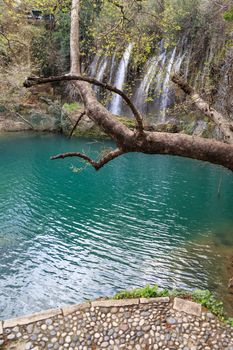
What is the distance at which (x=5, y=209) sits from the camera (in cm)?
1380

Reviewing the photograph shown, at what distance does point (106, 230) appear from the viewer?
12.3 m

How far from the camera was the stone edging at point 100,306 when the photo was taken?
220 inches

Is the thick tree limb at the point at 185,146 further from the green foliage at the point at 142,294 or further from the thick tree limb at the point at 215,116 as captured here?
the green foliage at the point at 142,294

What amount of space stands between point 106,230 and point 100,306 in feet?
20.8

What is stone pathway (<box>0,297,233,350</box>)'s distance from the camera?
5176mm

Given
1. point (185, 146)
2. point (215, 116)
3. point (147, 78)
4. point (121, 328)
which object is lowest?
point (121, 328)

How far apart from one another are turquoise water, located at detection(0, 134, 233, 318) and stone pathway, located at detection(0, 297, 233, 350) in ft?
7.58

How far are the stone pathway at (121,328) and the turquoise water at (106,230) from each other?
7.58 feet

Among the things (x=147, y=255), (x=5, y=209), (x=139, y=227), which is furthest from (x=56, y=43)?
(x=147, y=255)

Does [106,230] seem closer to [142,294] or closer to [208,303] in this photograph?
[142,294]

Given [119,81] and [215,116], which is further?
[119,81]

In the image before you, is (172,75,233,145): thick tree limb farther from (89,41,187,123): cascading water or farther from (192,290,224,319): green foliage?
(89,41,187,123): cascading water

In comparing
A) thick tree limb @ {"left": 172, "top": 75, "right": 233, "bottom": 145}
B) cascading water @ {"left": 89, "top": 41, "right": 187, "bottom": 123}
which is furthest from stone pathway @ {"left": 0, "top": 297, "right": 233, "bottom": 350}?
cascading water @ {"left": 89, "top": 41, "right": 187, "bottom": 123}

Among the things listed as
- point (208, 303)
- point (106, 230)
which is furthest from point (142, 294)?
point (106, 230)
